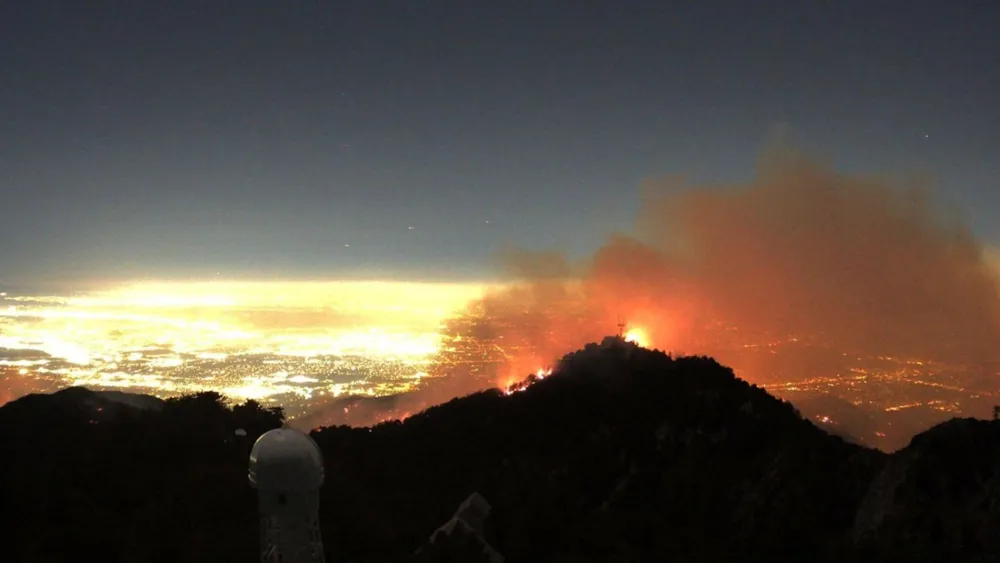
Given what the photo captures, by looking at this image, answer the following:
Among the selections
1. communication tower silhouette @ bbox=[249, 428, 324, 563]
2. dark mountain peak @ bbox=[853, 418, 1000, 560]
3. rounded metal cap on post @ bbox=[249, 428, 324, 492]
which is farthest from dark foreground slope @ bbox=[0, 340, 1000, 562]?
rounded metal cap on post @ bbox=[249, 428, 324, 492]

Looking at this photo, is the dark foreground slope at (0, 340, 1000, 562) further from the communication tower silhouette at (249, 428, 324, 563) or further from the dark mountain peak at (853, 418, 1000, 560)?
A: the communication tower silhouette at (249, 428, 324, 563)

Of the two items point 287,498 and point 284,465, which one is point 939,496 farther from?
point 284,465

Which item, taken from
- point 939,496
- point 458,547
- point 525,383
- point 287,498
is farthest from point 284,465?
point 525,383

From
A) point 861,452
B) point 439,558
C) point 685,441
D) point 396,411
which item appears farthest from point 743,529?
point 396,411

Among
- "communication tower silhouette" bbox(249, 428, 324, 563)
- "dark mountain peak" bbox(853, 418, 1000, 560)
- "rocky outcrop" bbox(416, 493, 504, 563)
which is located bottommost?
"rocky outcrop" bbox(416, 493, 504, 563)

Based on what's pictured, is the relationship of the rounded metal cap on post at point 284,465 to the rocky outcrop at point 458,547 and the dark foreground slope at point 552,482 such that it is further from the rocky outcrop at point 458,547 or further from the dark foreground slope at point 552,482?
the rocky outcrop at point 458,547
